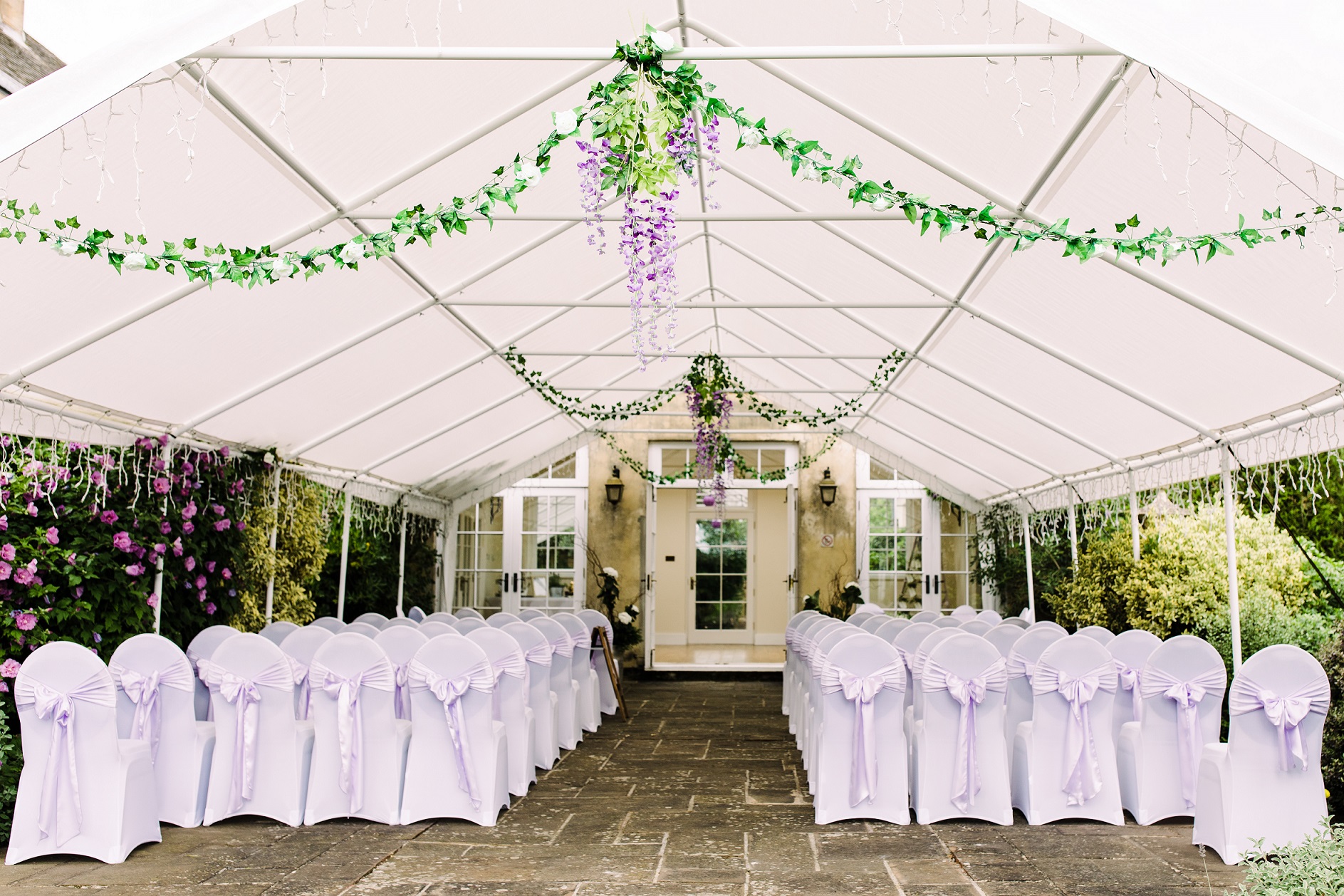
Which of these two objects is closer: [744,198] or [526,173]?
[526,173]

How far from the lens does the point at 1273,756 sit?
4629 millimetres

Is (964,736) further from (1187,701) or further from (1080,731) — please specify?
(1187,701)

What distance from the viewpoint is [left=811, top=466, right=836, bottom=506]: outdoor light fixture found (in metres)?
13.7

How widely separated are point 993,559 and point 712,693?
3.80 metres

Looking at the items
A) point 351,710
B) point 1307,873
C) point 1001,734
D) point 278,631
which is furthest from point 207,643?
point 1307,873

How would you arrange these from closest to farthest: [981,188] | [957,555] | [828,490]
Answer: [981,188] → [957,555] → [828,490]

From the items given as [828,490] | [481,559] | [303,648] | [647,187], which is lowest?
[303,648]

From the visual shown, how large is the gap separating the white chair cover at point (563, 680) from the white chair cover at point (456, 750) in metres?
2.18

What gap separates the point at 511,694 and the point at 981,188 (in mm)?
3724

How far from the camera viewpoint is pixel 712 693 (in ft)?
38.2

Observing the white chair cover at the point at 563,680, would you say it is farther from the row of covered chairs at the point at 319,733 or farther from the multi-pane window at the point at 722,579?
the multi-pane window at the point at 722,579

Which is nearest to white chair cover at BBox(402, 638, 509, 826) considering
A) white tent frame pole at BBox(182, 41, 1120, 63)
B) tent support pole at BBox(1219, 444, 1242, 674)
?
white tent frame pole at BBox(182, 41, 1120, 63)

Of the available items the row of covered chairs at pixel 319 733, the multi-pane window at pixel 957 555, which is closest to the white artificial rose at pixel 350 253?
the row of covered chairs at pixel 319 733

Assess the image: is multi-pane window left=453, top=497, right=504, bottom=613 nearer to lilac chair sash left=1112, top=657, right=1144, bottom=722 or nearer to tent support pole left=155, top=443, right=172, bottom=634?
tent support pole left=155, top=443, right=172, bottom=634
